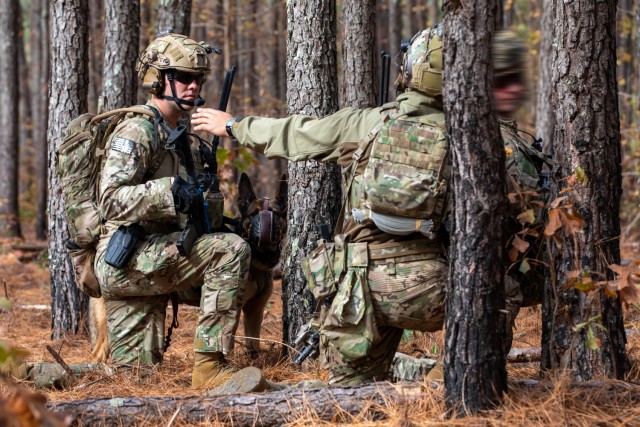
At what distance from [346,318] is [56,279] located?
163 inches

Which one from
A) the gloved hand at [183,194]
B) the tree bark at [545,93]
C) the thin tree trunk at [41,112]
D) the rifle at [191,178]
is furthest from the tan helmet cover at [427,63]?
the thin tree trunk at [41,112]

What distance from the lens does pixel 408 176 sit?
420 cm

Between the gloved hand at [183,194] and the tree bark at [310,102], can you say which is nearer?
the gloved hand at [183,194]

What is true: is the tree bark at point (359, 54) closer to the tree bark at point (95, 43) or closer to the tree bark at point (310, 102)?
the tree bark at point (310, 102)

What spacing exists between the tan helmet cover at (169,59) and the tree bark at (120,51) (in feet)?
6.98

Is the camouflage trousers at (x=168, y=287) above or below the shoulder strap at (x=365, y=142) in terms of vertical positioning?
below

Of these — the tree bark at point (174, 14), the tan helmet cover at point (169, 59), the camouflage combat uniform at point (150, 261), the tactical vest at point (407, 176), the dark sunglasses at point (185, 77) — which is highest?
the tree bark at point (174, 14)

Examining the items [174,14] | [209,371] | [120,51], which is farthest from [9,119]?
[209,371]

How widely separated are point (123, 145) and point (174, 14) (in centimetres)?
402

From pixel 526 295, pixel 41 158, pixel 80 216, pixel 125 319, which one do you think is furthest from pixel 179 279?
pixel 41 158

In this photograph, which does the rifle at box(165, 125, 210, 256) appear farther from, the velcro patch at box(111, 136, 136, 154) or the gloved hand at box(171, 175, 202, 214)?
the velcro patch at box(111, 136, 136, 154)

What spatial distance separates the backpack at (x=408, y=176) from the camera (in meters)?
4.20

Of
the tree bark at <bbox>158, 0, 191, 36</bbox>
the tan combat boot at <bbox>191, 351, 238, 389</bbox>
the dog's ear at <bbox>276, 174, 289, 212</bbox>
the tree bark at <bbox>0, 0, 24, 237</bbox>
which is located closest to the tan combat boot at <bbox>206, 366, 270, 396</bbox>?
the tan combat boot at <bbox>191, 351, 238, 389</bbox>

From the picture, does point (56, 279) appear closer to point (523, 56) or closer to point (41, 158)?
point (523, 56)
